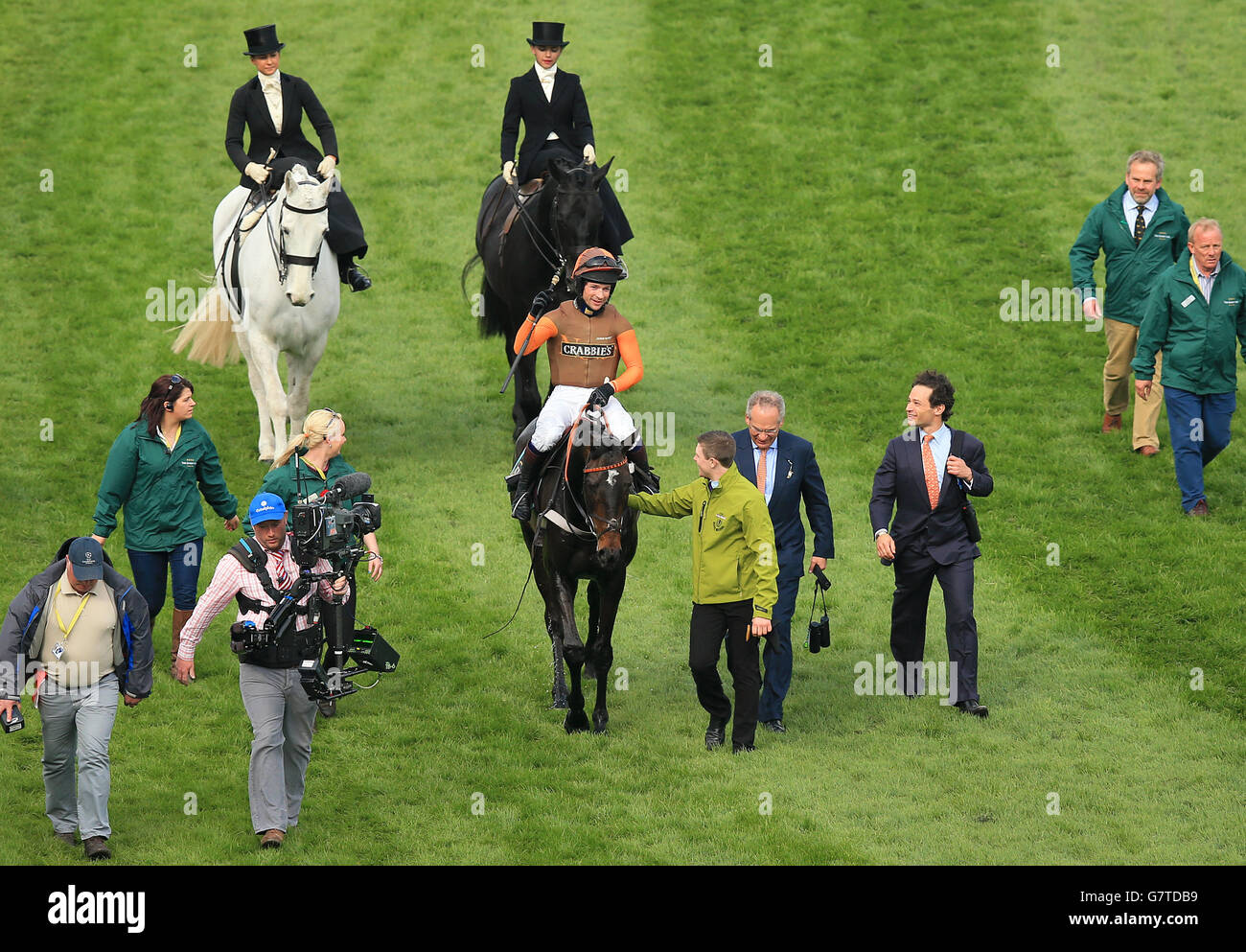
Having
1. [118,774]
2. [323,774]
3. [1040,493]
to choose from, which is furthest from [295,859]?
[1040,493]

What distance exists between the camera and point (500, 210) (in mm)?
17625

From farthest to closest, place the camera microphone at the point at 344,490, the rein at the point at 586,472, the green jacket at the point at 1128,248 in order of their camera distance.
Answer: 1. the green jacket at the point at 1128,248
2. the rein at the point at 586,472
3. the camera microphone at the point at 344,490

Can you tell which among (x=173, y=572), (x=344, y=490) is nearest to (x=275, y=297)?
(x=173, y=572)

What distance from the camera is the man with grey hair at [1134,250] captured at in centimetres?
1698

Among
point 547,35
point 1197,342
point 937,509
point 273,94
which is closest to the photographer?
point 937,509

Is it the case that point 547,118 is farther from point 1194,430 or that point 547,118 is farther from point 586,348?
point 1194,430

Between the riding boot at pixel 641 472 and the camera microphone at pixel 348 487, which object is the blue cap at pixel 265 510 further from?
the riding boot at pixel 641 472

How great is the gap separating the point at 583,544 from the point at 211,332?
7.52 m

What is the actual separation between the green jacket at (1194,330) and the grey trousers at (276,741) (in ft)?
31.7

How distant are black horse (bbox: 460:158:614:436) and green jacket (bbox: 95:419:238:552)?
13.8 ft

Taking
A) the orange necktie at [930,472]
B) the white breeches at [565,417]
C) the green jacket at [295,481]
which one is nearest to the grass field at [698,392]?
the orange necktie at [930,472]

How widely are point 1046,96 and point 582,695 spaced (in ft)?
51.6

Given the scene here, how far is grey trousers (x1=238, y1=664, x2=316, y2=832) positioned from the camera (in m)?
10.3

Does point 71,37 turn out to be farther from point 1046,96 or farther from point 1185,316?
point 1185,316
